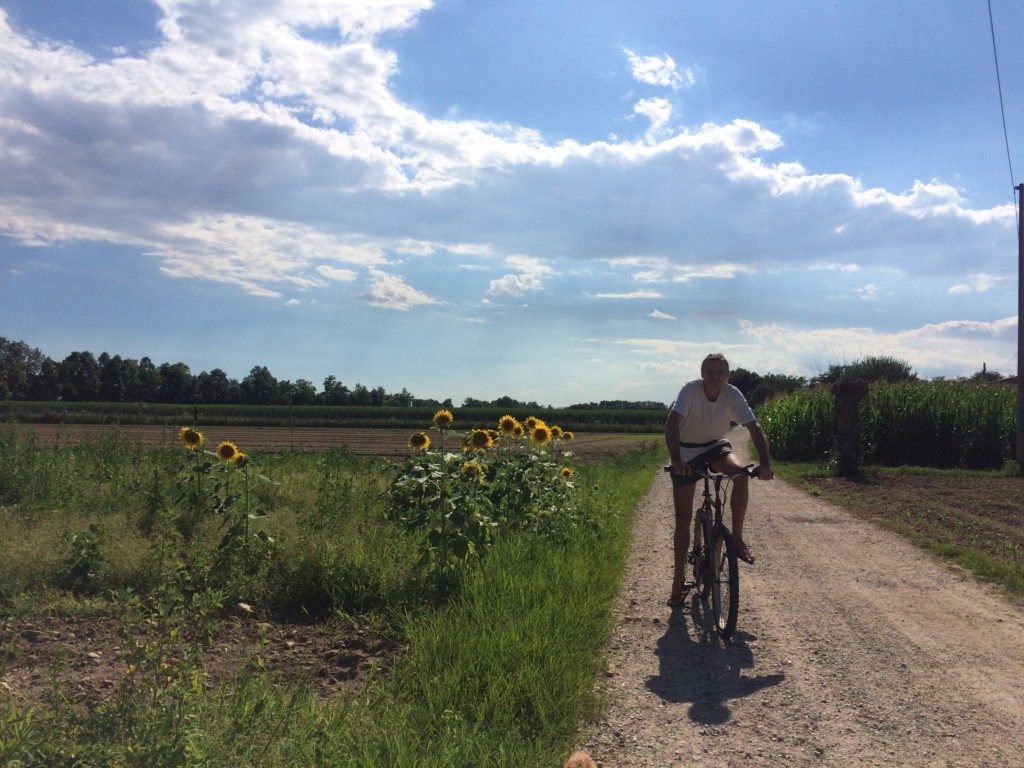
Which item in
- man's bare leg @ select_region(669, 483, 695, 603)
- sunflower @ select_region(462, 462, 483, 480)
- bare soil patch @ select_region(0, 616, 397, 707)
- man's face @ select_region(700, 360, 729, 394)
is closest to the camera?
bare soil patch @ select_region(0, 616, 397, 707)

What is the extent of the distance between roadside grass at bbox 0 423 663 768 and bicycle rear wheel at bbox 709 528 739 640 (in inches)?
31.1

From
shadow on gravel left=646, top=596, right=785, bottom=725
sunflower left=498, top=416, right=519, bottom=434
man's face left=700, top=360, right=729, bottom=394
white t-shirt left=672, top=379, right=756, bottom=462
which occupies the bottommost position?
shadow on gravel left=646, top=596, right=785, bottom=725

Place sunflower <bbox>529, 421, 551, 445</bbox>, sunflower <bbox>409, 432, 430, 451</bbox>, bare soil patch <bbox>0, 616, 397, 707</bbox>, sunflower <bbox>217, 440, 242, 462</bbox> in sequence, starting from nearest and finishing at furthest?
bare soil patch <bbox>0, 616, 397, 707</bbox> < sunflower <bbox>217, 440, 242, 462</bbox> < sunflower <bbox>409, 432, 430, 451</bbox> < sunflower <bbox>529, 421, 551, 445</bbox>

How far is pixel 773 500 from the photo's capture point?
14.3m

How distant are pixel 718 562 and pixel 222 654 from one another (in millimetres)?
3418

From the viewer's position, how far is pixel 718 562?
5.97m

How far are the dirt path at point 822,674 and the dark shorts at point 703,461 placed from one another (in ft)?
3.51

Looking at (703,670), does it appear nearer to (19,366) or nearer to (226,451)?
(226,451)

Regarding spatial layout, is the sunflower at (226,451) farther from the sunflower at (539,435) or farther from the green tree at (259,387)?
the green tree at (259,387)

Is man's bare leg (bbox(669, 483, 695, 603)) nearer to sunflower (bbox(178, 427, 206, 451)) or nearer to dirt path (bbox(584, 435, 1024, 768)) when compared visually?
dirt path (bbox(584, 435, 1024, 768))

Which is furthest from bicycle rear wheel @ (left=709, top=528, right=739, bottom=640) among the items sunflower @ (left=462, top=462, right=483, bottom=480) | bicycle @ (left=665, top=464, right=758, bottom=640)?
sunflower @ (left=462, top=462, right=483, bottom=480)

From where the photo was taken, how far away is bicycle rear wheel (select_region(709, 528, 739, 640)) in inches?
219

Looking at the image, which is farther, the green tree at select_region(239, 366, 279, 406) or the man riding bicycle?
the green tree at select_region(239, 366, 279, 406)

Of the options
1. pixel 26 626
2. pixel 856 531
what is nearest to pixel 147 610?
pixel 26 626
